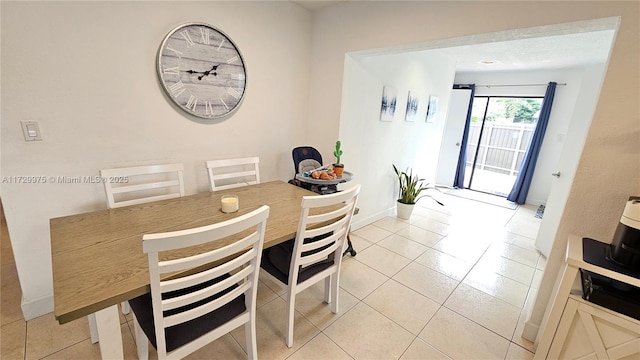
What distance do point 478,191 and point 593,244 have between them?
4.46 m

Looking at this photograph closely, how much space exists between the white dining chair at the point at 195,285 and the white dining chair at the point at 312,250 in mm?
263

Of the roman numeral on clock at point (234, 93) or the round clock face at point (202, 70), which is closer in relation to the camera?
the round clock face at point (202, 70)

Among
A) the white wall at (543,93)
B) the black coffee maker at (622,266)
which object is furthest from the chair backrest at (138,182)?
→ the white wall at (543,93)

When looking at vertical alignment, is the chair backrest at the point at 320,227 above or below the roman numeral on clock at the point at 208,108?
below

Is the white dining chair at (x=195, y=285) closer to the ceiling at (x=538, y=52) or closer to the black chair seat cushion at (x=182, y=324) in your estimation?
the black chair seat cushion at (x=182, y=324)

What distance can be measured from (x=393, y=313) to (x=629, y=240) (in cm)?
136

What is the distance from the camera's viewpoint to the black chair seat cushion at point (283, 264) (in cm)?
160

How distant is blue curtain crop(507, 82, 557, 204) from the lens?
433 cm

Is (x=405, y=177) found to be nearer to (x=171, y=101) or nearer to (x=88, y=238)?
(x=171, y=101)

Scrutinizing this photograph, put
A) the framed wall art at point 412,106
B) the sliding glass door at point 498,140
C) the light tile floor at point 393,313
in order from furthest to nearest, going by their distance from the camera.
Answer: the sliding glass door at point 498,140 → the framed wall art at point 412,106 → the light tile floor at point 393,313

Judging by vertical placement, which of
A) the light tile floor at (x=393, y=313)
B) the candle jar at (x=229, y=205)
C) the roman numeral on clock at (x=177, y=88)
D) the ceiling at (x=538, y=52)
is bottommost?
the light tile floor at (x=393, y=313)

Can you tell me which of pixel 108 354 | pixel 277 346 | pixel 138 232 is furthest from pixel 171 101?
pixel 277 346


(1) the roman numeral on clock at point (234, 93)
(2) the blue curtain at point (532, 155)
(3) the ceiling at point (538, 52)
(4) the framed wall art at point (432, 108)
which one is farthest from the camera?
(2) the blue curtain at point (532, 155)

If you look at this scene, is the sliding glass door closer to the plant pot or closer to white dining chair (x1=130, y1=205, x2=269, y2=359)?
the plant pot
